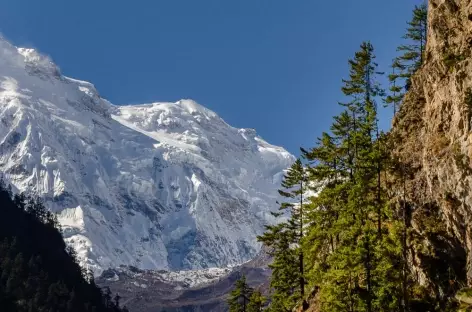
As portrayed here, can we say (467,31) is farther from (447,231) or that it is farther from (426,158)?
(447,231)

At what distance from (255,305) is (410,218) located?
34.0m

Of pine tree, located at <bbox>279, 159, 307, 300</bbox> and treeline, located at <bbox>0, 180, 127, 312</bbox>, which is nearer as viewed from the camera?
pine tree, located at <bbox>279, 159, 307, 300</bbox>

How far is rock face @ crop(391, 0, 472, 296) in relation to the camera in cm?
4284

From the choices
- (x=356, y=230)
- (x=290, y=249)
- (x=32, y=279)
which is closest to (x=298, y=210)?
(x=290, y=249)

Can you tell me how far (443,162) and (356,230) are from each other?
815 cm

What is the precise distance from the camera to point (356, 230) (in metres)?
42.2

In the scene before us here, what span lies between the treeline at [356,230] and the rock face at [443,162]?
3.00ft

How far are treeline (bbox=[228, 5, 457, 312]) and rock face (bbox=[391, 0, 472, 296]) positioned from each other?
91 centimetres

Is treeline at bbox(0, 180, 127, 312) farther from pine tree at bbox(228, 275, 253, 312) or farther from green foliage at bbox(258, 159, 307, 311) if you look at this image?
green foliage at bbox(258, 159, 307, 311)

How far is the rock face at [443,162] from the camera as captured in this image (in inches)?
1687

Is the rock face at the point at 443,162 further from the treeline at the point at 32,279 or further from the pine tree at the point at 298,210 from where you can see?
the treeline at the point at 32,279

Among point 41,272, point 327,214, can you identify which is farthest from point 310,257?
point 41,272

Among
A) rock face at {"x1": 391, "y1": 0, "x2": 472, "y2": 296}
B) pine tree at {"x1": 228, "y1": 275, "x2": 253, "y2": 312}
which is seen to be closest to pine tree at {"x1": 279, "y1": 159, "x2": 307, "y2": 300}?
rock face at {"x1": 391, "y1": 0, "x2": 472, "y2": 296}

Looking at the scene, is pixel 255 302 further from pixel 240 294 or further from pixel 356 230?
pixel 356 230
